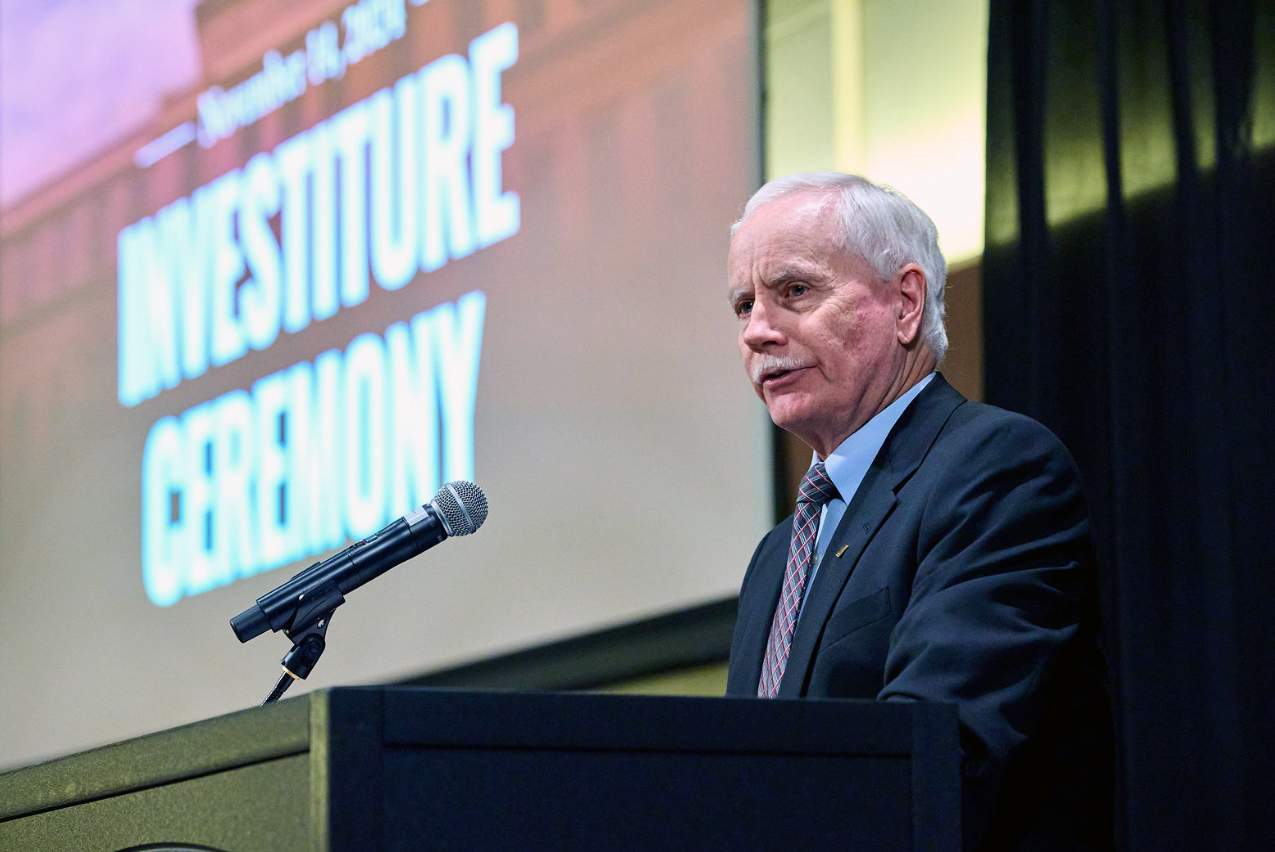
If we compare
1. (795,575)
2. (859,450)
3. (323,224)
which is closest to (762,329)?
(859,450)

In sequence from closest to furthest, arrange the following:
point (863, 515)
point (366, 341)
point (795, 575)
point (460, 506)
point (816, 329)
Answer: point (460, 506) < point (863, 515) < point (795, 575) < point (816, 329) < point (366, 341)

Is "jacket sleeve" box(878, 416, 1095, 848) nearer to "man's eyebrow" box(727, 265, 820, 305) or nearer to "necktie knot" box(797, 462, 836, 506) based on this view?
"necktie knot" box(797, 462, 836, 506)

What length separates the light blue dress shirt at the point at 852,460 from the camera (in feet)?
6.39

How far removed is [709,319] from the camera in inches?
146

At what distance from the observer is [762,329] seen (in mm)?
2035

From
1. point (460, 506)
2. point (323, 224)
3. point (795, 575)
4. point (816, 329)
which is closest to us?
point (460, 506)

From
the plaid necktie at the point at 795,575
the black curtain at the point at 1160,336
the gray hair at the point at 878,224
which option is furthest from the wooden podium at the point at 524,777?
the black curtain at the point at 1160,336

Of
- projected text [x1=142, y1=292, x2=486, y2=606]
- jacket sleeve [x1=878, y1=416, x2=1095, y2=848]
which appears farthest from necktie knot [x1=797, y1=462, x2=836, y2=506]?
projected text [x1=142, y1=292, x2=486, y2=606]

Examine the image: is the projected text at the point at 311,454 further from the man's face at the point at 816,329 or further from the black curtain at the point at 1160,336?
the man's face at the point at 816,329

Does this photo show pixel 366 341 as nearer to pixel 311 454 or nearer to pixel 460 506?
pixel 311 454

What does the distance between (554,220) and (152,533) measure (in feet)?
5.58

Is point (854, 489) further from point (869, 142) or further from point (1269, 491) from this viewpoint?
point (869, 142)

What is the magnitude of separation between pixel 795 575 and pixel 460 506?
1.49 ft

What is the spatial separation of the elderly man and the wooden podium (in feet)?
0.62
